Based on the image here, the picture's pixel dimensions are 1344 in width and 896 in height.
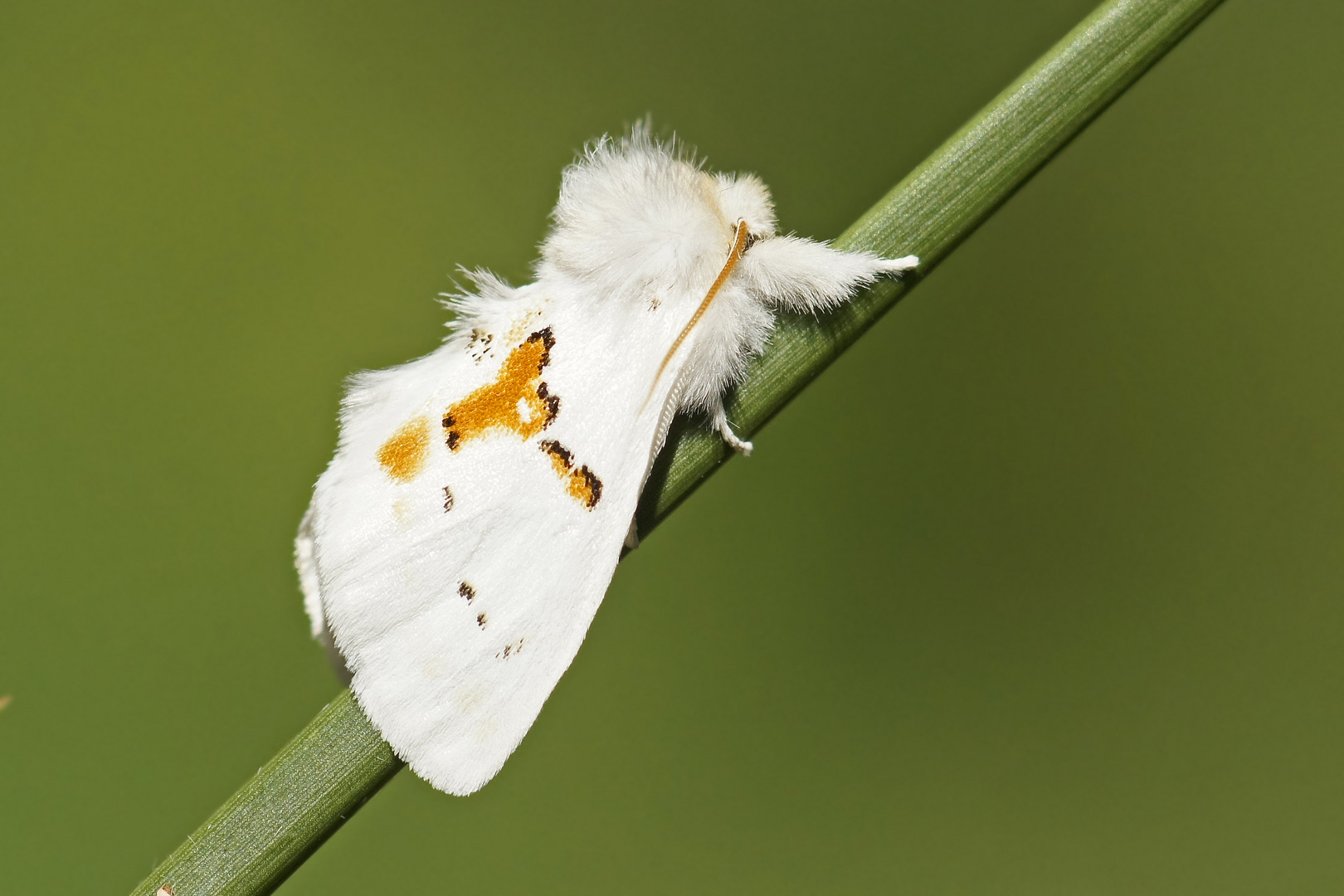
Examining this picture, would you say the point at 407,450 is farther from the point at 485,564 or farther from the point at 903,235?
the point at 903,235

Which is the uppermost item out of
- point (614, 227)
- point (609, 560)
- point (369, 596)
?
point (614, 227)

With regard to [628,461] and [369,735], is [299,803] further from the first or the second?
[628,461]

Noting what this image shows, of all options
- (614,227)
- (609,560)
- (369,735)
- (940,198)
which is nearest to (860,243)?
(940,198)

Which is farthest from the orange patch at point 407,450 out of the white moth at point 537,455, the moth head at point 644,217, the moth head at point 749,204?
the moth head at point 749,204

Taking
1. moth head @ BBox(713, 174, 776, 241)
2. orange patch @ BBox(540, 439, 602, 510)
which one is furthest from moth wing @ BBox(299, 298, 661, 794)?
moth head @ BBox(713, 174, 776, 241)

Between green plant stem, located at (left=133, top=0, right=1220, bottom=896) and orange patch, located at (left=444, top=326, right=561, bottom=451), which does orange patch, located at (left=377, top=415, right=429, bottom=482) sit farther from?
green plant stem, located at (left=133, top=0, right=1220, bottom=896)

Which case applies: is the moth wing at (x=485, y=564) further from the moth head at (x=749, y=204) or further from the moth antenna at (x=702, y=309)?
the moth head at (x=749, y=204)
